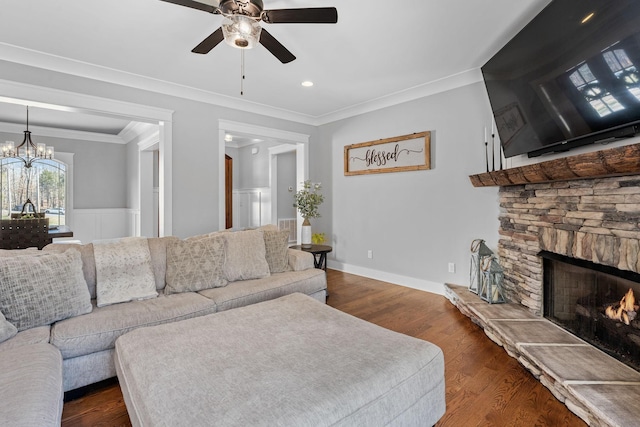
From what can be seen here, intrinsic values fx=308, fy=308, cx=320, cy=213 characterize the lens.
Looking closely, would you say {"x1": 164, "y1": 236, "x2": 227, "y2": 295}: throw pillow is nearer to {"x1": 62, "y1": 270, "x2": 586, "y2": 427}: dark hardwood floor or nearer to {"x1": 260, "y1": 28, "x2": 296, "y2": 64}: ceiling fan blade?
{"x1": 62, "y1": 270, "x2": 586, "y2": 427}: dark hardwood floor

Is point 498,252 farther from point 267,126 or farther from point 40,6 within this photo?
point 40,6

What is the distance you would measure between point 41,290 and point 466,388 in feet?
8.82

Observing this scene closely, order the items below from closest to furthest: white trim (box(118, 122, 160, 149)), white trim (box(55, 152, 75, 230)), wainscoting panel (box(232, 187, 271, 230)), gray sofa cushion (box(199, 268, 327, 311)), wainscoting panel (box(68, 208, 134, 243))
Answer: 1. gray sofa cushion (box(199, 268, 327, 311))
2. white trim (box(118, 122, 160, 149))
3. white trim (box(55, 152, 75, 230))
4. wainscoting panel (box(68, 208, 134, 243))
5. wainscoting panel (box(232, 187, 271, 230))

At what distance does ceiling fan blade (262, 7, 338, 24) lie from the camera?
182cm

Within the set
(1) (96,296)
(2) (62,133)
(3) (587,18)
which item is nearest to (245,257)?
(1) (96,296)

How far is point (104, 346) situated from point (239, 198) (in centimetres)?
557

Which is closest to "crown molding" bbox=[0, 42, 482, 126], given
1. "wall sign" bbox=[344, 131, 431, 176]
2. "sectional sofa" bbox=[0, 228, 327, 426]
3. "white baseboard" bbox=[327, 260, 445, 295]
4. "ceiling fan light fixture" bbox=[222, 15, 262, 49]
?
"wall sign" bbox=[344, 131, 431, 176]

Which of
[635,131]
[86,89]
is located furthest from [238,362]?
[86,89]

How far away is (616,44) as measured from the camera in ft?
5.40

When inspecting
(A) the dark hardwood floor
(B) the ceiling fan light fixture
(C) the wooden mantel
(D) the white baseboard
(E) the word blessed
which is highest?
(B) the ceiling fan light fixture

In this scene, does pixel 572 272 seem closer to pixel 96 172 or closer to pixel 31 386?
pixel 31 386

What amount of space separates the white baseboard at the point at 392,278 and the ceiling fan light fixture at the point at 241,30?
328 centimetres

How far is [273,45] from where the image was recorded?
221 cm

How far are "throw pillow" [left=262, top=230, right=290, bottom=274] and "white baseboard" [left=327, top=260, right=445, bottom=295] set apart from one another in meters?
1.73
